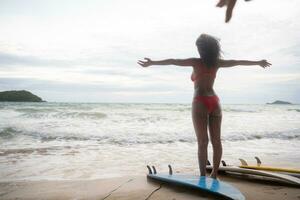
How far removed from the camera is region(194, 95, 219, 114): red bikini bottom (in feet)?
13.0

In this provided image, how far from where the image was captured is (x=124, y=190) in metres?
4.14

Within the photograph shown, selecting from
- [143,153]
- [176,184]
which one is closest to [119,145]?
[143,153]

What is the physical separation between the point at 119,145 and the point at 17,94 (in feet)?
207

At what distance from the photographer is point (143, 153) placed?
7.66 m

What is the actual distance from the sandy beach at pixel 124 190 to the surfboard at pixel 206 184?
8 centimetres

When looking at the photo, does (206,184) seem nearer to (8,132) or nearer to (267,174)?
(267,174)

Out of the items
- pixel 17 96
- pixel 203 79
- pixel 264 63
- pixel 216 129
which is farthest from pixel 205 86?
pixel 17 96

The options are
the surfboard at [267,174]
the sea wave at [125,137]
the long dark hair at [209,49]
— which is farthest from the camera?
the sea wave at [125,137]

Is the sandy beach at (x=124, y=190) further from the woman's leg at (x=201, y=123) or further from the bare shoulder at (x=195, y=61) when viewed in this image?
the bare shoulder at (x=195, y=61)

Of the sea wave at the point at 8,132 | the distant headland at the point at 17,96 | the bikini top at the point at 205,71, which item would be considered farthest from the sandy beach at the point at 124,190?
the distant headland at the point at 17,96

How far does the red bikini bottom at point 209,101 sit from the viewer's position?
395 cm

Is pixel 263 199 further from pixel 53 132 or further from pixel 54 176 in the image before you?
pixel 53 132

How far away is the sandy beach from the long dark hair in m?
1.65

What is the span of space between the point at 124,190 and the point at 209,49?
7.07 ft
